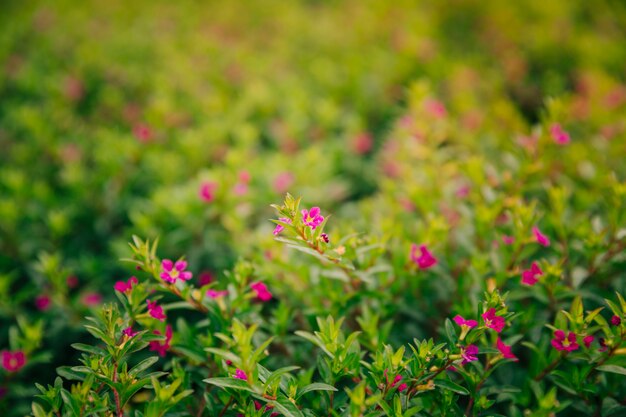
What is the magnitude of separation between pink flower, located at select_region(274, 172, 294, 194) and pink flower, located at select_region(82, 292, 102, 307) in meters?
1.18

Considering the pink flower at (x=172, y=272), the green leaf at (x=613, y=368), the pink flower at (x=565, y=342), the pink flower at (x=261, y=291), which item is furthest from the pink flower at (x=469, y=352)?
the pink flower at (x=172, y=272)

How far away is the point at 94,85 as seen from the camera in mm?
3867

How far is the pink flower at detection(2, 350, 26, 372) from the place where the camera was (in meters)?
1.76

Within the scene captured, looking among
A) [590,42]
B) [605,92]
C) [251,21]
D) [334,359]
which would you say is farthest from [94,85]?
[590,42]

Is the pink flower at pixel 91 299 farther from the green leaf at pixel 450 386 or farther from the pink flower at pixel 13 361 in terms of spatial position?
the green leaf at pixel 450 386

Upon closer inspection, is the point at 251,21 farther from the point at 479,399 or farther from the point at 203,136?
the point at 479,399

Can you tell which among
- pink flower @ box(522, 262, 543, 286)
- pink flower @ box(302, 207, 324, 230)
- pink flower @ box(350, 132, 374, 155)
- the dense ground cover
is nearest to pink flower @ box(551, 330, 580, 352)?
the dense ground cover

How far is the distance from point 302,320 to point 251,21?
14.3ft

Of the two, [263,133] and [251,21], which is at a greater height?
[251,21]

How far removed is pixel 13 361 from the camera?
1.79 metres

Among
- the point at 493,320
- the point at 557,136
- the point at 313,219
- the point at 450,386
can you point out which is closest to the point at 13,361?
the point at 313,219

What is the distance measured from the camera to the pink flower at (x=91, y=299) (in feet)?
7.22

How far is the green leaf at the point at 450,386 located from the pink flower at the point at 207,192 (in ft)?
4.95

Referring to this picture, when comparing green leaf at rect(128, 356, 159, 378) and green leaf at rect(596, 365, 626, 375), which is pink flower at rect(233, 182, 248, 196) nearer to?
green leaf at rect(128, 356, 159, 378)
